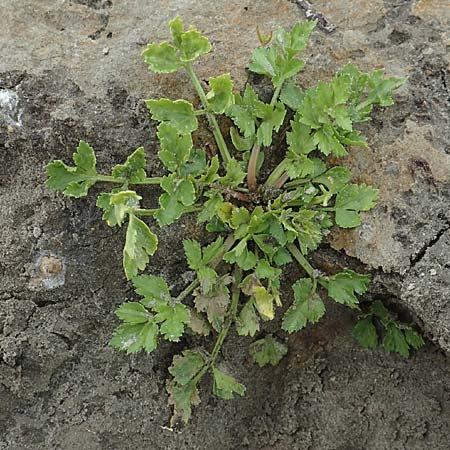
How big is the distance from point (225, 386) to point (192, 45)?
4.14ft

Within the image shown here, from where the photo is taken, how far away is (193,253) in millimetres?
2498

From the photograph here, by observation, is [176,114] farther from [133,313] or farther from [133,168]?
[133,313]

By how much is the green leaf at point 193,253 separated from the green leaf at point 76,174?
16.2 inches

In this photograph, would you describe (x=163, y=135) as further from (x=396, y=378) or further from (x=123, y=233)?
(x=396, y=378)

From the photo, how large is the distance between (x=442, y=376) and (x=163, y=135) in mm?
1557

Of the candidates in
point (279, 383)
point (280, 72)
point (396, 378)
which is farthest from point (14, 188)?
point (396, 378)

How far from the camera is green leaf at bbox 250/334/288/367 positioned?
285 cm

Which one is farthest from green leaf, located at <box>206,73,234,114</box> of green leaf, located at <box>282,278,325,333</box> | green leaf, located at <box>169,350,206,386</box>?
green leaf, located at <box>169,350,206,386</box>

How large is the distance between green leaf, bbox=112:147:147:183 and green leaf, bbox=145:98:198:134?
0.45 ft

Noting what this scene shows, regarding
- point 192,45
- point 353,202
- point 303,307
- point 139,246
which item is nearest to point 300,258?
point 303,307

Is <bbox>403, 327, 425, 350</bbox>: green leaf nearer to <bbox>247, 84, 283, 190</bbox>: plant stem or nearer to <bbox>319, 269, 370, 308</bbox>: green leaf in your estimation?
<bbox>319, 269, 370, 308</bbox>: green leaf

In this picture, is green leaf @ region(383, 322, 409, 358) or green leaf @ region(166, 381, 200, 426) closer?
green leaf @ region(166, 381, 200, 426)

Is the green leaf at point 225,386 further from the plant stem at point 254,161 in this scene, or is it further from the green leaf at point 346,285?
the plant stem at point 254,161

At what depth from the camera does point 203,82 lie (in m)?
2.68
